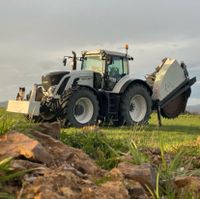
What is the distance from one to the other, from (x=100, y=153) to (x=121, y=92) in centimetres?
1196

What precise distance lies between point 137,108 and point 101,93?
2.47 meters

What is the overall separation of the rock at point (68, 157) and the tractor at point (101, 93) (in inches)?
456

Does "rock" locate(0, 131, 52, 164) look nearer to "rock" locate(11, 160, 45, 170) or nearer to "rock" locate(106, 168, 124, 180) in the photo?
"rock" locate(11, 160, 45, 170)

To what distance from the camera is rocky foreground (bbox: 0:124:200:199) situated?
420 centimetres

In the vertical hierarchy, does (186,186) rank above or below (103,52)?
below

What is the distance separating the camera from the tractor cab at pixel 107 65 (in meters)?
18.8

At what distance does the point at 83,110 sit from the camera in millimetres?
18656

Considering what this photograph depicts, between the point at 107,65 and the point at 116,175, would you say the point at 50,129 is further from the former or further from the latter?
the point at 107,65

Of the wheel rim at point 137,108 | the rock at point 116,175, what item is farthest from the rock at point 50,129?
the wheel rim at point 137,108

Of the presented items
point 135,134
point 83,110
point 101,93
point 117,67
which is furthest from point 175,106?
point 135,134

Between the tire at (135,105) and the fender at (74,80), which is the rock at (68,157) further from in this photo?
the tire at (135,105)

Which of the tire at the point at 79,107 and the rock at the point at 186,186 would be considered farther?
the tire at the point at 79,107

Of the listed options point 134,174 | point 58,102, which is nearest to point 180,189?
point 134,174

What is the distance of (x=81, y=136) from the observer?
8195mm
